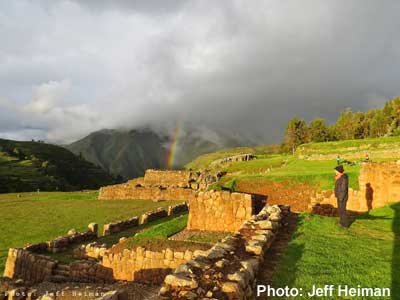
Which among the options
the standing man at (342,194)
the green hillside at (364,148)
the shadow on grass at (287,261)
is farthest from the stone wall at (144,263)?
the green hillside at (364,148)

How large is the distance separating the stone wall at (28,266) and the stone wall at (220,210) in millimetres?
6610

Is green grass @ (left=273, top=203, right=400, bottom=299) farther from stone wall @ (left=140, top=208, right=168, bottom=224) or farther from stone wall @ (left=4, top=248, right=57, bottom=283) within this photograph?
stone wall @ (left=140, top=208, right=168, bottom=224)

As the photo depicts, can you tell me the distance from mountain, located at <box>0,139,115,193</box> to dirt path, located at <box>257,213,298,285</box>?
86061 millimetres

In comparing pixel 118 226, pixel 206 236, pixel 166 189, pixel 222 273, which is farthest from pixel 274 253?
pixel 166 189

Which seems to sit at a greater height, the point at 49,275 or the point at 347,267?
the point at 347,267

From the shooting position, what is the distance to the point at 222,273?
547 centimetres

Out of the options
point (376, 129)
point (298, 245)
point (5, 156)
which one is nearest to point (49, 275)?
point (298, 245)

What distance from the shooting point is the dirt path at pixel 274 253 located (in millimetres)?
6141

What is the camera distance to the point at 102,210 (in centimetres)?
2761

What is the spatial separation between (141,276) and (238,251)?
605 centimetres

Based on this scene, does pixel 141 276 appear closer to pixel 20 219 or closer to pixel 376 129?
pixel 20 219

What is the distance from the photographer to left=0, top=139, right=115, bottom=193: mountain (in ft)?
287

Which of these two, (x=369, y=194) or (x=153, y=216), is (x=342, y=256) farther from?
(x=153, y=216)

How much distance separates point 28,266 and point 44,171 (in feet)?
352
